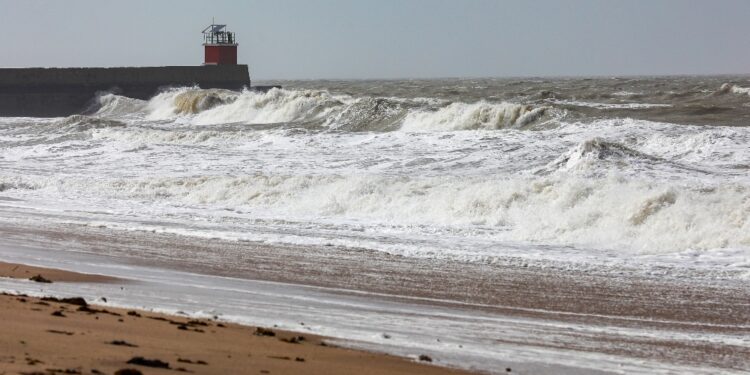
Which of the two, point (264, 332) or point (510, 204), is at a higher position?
point (510, 204)

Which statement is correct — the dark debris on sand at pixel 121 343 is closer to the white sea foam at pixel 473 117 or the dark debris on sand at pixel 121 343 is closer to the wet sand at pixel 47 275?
the wet sand at pixel 47 275

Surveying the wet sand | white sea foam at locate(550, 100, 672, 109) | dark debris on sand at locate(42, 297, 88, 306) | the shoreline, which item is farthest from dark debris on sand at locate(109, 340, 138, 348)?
white sea foam at locate(550, 100, 672, 109)

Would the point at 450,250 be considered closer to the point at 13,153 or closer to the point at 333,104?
the point at 13,153

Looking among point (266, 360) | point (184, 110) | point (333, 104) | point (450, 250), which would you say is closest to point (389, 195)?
point (450, 250)

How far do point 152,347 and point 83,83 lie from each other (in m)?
48.4

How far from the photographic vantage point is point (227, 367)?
21.0ft

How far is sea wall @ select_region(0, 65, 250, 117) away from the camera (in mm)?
50438

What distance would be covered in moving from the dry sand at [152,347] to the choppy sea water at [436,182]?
5.37 meters

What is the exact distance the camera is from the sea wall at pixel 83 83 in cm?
5044

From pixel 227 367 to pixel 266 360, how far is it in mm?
426

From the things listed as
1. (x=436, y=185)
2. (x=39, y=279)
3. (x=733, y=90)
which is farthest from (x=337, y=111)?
(x=39, y=279)

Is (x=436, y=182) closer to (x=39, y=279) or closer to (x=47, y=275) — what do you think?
(x=47, y=275)

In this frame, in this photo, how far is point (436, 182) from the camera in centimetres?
1888

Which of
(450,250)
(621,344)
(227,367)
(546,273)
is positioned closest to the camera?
(227,367)
